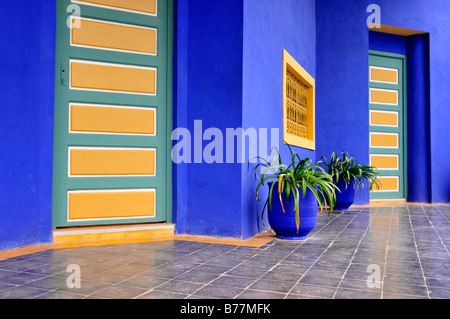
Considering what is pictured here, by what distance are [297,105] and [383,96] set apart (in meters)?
2.41

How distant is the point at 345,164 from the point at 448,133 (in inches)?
99.1

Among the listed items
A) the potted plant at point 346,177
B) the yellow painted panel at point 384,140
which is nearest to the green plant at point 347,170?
the potted plant at point 346,177

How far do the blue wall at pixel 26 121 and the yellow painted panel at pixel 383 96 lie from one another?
5.52 m

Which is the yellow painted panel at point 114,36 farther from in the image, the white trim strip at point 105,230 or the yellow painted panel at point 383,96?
the yellow painted panel at point 383,96

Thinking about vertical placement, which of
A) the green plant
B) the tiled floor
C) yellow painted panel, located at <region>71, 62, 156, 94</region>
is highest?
yellow painted panel, located at <region>71, 62, 156, 94</region>

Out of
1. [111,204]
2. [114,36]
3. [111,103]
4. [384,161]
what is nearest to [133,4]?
[114,36]

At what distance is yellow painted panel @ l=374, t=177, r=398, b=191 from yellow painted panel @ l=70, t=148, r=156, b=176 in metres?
4.82

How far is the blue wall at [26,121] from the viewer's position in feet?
9.39

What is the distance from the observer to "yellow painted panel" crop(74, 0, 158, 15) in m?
3.37

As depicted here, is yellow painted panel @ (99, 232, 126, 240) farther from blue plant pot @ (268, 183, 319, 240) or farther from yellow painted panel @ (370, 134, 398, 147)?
yellow painted panel @ (370, 134, 398, 147)

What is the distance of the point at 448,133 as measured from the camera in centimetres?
695

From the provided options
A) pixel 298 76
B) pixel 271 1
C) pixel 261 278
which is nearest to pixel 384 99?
pixel 298 76

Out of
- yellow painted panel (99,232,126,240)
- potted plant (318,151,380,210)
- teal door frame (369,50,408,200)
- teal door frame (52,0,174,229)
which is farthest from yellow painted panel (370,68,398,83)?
yellow painted panel (99,232,126,240)

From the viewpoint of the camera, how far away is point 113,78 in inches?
134
